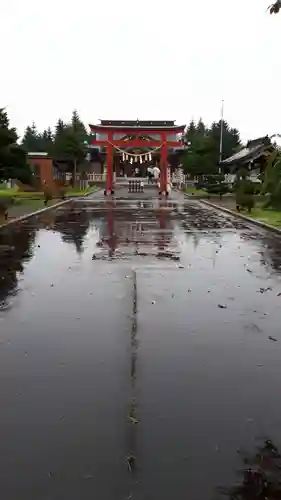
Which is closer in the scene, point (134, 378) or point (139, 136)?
point (134, 378)

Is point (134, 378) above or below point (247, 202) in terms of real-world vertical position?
above

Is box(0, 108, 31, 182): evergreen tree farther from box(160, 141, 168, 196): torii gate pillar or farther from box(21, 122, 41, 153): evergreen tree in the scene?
box(21, 122, 41, 153): evergreen tree

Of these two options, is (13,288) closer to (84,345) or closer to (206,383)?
(84,345)

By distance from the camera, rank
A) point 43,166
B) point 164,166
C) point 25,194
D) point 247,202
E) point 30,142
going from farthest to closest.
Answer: point 30,142
point 43,166
point 164,166
point 25,194
point 247,202

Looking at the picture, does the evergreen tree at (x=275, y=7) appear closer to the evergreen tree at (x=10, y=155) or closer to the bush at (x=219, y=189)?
the evergreen tree at (x=10, y=155)

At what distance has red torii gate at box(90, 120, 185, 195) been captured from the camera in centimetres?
6000

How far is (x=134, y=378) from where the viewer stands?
545 centimetres

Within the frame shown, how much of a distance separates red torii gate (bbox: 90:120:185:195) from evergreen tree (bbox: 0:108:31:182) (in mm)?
24419

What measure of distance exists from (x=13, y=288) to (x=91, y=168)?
244 feet

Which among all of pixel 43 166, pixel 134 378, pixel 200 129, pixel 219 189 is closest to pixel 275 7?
pixel 134 378

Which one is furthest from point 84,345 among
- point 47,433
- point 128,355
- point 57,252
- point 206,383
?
point 57,252

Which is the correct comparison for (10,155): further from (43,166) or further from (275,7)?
(43,166)

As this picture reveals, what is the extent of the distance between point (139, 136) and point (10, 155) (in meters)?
30.0

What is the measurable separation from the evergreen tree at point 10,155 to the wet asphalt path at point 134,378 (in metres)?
20.4
